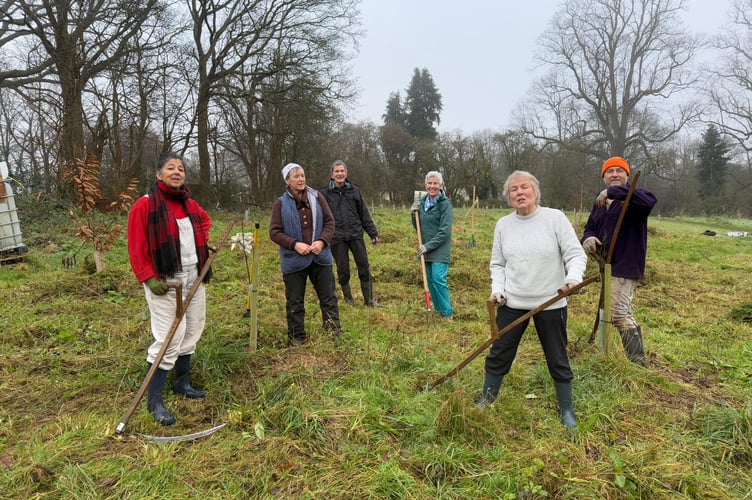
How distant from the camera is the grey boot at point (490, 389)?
2977 millimetres

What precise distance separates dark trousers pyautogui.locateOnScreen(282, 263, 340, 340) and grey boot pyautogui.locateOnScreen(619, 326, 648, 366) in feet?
8.49

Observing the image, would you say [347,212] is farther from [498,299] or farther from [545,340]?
[545,340]

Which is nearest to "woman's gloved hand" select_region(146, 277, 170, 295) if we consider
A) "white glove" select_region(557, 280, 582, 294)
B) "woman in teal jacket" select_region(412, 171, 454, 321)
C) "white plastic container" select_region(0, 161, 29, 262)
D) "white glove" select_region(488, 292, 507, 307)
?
"white glove" select_region(488, 292, 507, 307)

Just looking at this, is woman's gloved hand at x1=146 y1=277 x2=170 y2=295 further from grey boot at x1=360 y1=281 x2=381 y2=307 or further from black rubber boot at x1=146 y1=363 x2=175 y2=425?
grey boot at x1=360 y1=281 x2=381 y2=307

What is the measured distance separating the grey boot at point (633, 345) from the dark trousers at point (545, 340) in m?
1.16

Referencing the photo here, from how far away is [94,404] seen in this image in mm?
3109

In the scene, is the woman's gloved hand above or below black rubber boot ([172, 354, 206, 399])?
above

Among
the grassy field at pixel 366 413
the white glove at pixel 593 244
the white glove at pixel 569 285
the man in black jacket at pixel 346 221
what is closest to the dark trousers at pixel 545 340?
the white glove at pixel 569 285

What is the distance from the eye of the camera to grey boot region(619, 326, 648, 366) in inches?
141

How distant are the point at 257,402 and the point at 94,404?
1.19 metres

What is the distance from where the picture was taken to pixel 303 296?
4168 mm

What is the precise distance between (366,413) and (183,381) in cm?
148

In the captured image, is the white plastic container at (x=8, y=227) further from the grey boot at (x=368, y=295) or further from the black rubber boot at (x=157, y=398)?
the black rubber boot at (x=157, y=398)

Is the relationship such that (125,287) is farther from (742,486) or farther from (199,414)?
(742,486)
